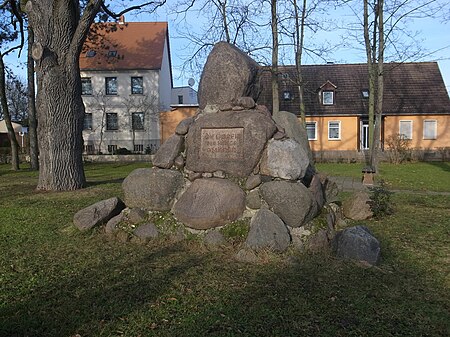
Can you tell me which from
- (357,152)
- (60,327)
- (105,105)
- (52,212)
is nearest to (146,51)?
(105,105)

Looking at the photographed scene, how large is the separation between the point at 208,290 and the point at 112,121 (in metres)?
33.5

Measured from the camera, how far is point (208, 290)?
14.2 ft

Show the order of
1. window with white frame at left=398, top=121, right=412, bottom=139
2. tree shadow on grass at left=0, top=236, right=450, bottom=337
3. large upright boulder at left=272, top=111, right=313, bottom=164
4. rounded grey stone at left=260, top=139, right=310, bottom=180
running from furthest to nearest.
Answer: window with white frame at left=398, top=121, right=412, bottom=139, large upright boulder at left=272, top=111, right=313, bottom=164, rounded grey stone at left=260, top=139, right=310, bottom=180, tree shadow on grass at left=0, top=236, right=450, bottom=337

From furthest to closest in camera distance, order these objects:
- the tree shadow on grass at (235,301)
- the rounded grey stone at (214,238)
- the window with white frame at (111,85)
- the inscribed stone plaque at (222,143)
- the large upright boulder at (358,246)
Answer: the window with white frame at (111,85) → the inscribed stone plaque at (222,143) → the rounded grey stone at (214,238) → the large upright boulder at (358,246) → the tree shadow on grass at (235,301)

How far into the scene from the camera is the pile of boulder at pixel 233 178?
5699 mm

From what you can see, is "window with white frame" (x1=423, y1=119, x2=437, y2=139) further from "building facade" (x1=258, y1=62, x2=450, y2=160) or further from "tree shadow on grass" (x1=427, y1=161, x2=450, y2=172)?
"tree shadow on grass" (x1=427, y1=161, x2=450, y2=172)

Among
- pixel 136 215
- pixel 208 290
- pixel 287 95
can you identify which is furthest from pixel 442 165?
pixel 208 290

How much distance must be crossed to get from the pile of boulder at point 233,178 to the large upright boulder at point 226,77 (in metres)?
0.02

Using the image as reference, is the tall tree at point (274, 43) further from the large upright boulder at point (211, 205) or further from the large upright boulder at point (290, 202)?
the large upright boulder at point (290, 202)

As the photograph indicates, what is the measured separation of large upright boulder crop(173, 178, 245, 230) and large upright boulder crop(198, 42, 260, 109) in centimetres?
137

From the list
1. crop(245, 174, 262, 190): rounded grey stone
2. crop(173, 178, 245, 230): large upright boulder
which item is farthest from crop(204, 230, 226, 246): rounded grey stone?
crop(245, 174, 262, 190): rounded grey stone

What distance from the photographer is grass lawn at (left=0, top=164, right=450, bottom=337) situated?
3537mm

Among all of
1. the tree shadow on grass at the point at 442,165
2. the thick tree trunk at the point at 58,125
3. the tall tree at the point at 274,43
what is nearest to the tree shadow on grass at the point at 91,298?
the thick tree trunk at the point at 58,125

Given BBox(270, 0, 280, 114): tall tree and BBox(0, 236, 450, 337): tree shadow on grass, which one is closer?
BBox(0, 236, 450, 337): tree shadow on grass
